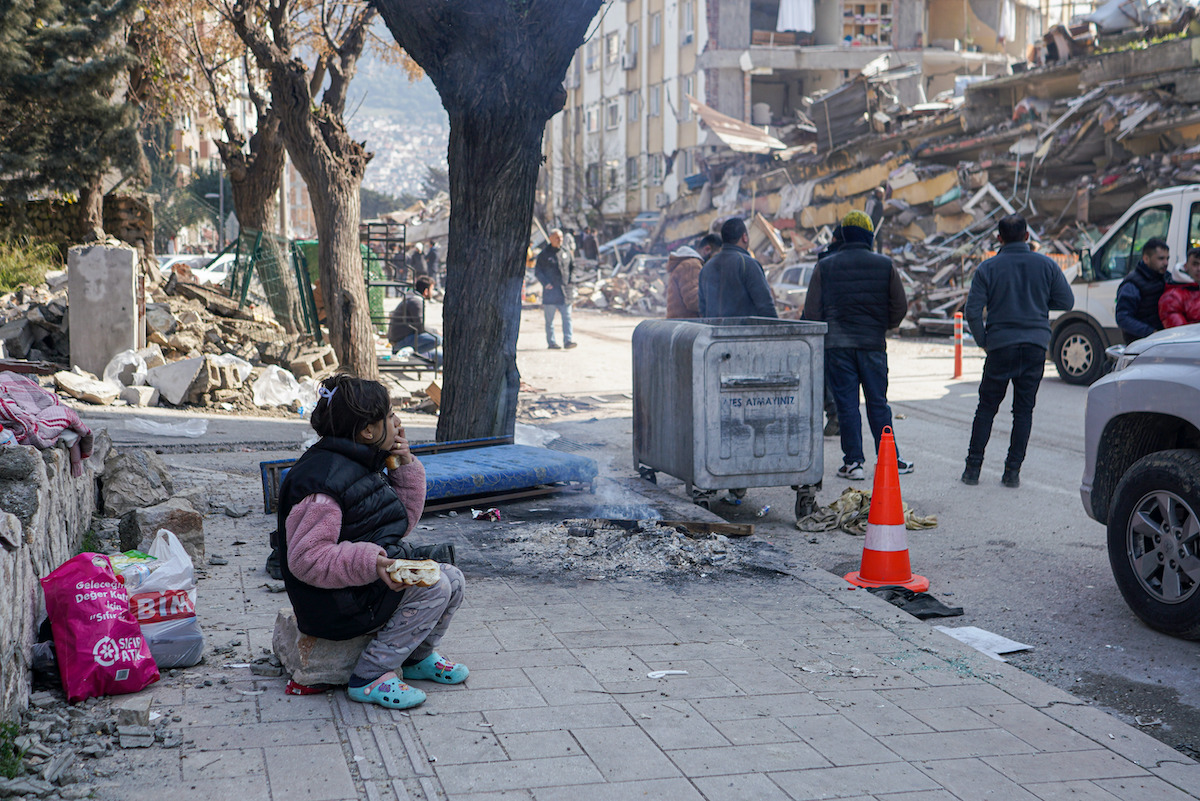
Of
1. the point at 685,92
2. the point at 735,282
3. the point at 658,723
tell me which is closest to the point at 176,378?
the point at 735,282

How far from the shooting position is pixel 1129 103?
24.4m

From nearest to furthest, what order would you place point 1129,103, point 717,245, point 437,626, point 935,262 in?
1. point 437,626
2. point 717,245
3. point 1129,103
4. point 935,262

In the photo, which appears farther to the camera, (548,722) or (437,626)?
(437,626)

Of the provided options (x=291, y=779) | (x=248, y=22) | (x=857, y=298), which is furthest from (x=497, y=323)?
(x=248, y=22)

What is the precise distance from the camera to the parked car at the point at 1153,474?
4.65 metres

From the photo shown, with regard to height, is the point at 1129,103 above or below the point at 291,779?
above

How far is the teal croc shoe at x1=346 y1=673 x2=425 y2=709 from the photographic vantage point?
11.8 ft

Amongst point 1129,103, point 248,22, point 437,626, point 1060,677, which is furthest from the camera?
point 1129,103

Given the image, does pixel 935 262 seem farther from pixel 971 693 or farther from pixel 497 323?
pixel 971 693

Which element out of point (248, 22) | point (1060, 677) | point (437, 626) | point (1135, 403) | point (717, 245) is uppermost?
point (248, 22)

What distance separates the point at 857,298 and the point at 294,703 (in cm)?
559

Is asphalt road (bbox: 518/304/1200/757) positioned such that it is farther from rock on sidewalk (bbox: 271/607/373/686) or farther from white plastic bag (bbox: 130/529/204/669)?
white plastic bag (bbox: 130/529/204/669)

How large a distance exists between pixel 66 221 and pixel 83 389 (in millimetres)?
7976

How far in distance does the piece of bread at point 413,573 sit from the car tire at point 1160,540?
3196 mm
